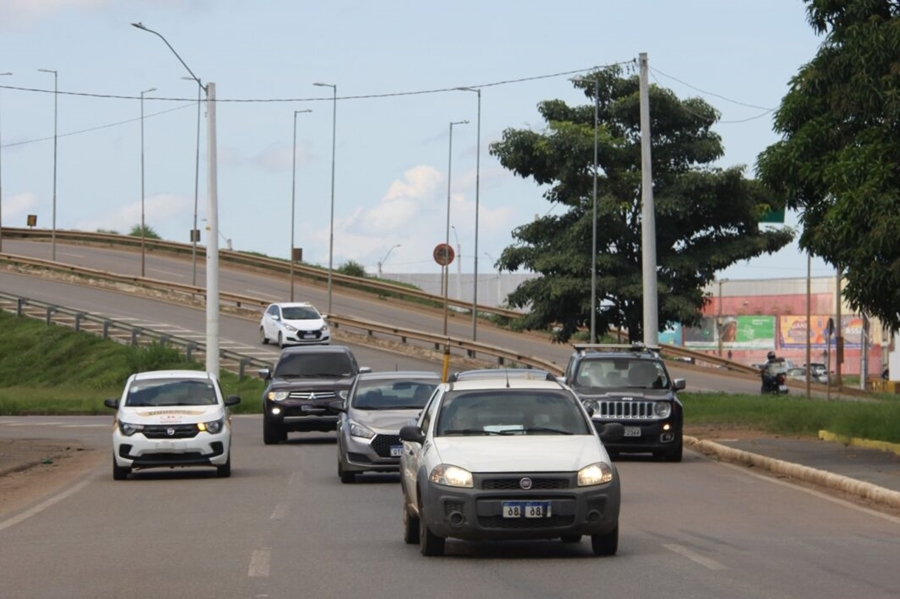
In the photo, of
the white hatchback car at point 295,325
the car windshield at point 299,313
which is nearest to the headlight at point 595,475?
the white hatchback car at point 295,325

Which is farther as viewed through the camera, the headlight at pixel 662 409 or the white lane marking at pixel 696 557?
the headlight at pixel 662 409

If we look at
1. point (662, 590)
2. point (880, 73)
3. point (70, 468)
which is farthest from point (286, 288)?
point (662, 590)

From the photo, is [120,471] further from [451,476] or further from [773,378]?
[773,378]

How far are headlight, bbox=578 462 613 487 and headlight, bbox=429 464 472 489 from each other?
95 centimetres

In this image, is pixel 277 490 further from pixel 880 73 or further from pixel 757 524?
pixel 880 73

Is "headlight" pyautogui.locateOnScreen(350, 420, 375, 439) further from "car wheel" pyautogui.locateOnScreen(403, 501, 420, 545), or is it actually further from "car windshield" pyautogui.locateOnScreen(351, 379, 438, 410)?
"car wheel" pyautogui.locateOnScreen(403, 501, 420, 545)

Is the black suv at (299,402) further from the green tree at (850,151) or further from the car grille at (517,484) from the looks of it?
the car grille at (517,484)

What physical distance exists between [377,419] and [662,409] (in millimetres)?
6235

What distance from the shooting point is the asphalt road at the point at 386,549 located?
472 inches

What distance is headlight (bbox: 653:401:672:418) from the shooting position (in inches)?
1079

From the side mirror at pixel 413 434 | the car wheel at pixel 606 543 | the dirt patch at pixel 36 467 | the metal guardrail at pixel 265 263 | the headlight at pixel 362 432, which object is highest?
the metal guardrail at pixel 265 263

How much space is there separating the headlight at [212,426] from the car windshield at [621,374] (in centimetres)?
712

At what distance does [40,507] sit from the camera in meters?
19.9

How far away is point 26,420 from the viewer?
43.7 metres
